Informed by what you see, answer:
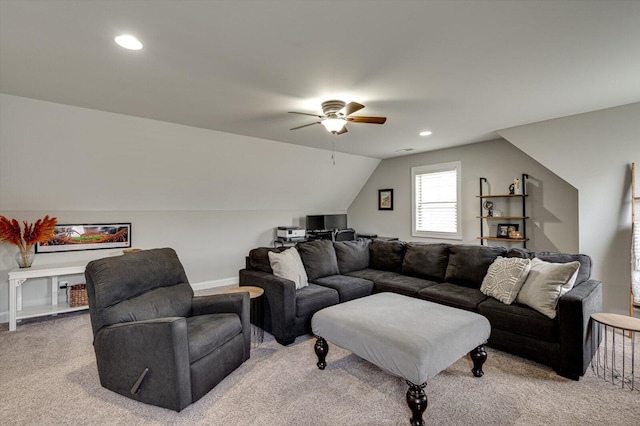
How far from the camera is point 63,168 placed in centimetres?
389

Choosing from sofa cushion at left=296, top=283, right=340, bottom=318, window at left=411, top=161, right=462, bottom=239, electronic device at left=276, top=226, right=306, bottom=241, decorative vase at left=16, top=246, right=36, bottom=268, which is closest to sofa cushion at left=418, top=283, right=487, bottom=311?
sofa cushion at left=296, top=283, right=340, bottom=318

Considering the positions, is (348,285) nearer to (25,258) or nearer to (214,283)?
(214,283)

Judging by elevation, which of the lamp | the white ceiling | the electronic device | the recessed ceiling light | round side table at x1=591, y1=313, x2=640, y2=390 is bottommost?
round side table at x1=591, y1=313, x2=640, y2=390

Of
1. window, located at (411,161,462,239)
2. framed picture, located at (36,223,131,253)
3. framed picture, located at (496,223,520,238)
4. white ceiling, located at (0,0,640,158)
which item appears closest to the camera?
white ceiling, located at (0,0,640,158)

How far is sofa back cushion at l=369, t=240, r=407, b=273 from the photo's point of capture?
14.4 feet

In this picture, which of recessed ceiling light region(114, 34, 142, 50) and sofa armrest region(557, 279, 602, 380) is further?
sofa armrest region(557, 279, 602, 380)

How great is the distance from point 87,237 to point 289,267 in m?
3.12

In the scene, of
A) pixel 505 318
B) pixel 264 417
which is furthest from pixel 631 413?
pixel 264 417

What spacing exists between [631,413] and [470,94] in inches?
110

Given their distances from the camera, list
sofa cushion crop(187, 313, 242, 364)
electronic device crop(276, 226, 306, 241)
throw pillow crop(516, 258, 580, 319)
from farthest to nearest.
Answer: electronic device crop(276, 226, 306, 241), throw pillow crop(516, 258, 580, 319), sofa cushion crop(187, 313, 242, 364)

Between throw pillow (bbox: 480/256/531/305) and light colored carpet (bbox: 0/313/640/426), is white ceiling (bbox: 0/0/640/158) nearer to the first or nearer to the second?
throw pillow (bbox: 480/256/531/305)

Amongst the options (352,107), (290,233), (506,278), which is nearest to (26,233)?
(290,233)

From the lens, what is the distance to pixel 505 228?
5.00m

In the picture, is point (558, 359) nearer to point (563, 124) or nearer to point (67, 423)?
point (563, 124)
